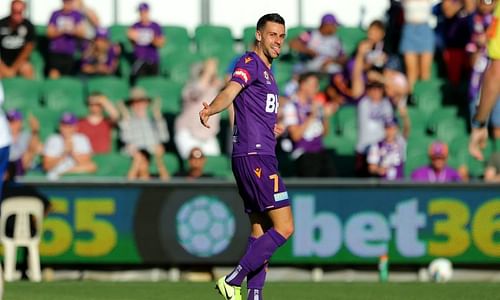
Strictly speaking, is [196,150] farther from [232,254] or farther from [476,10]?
[476,10]

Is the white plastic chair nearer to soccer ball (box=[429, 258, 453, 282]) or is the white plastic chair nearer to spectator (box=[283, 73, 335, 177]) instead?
spectator (box=[283, 73, 335, 177])

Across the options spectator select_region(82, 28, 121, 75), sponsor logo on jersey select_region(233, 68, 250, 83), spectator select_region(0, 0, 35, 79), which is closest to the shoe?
sponsor logo on jersey select_region(233, 68, 250, 83)

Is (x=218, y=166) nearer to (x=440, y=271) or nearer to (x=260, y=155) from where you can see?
(x=440, y=271)

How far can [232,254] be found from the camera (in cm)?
1502

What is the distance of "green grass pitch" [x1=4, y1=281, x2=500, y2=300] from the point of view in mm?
11470

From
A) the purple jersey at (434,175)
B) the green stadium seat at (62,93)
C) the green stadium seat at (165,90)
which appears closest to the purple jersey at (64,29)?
the green stadium seat at (62,93)

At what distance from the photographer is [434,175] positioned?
1557 cm

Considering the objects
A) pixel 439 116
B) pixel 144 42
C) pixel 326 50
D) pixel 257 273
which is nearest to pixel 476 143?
pixel 439 116

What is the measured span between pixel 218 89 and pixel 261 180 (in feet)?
26.0

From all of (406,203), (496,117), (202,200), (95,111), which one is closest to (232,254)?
(202,200)

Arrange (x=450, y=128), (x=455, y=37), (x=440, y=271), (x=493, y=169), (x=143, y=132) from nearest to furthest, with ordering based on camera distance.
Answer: (x=440, y=271) < (x=493, y=169) < (x=143, y=132) < (x=450, y=128) < (x=455, y=37)

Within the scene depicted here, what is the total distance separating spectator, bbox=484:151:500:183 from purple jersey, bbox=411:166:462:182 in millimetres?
444

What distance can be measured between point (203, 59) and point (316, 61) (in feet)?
5.22

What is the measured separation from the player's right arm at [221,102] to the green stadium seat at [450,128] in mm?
9114
